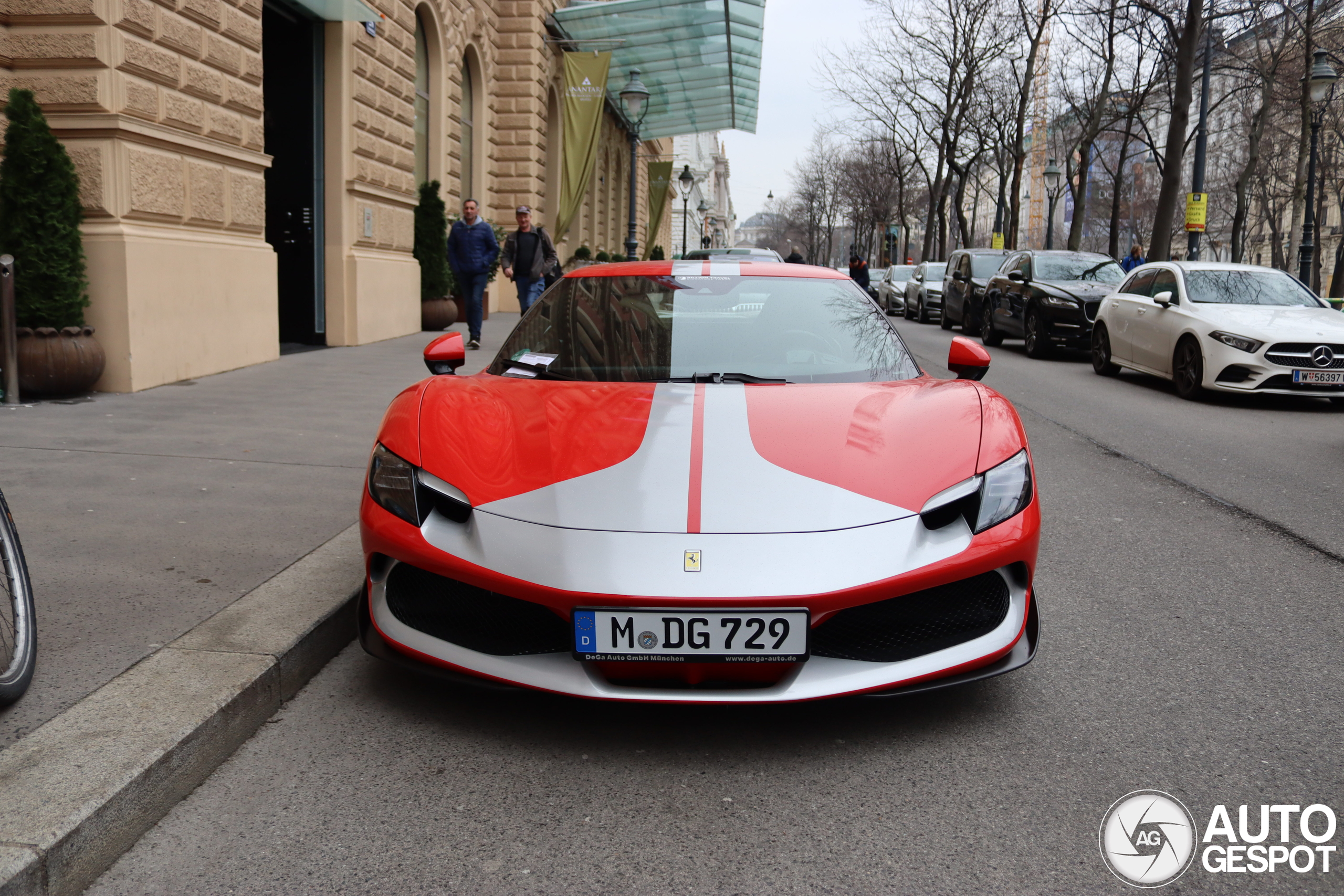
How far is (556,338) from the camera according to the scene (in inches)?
169

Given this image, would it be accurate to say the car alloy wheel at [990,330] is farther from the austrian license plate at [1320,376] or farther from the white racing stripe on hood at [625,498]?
the white racing stripe on hood at [625,498]

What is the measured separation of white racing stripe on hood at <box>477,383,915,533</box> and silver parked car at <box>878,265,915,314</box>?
89.8 feet

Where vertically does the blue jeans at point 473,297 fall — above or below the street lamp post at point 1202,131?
below

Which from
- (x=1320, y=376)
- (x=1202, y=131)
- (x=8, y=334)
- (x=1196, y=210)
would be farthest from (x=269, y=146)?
(x=1196, y=210)

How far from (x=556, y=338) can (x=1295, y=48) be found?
30.6 metres

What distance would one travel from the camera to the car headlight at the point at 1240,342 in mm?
10758

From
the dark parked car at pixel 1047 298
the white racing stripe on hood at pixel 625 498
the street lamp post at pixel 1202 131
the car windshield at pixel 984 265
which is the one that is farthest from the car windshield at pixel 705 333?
the street lamp post at pixel 1202 131

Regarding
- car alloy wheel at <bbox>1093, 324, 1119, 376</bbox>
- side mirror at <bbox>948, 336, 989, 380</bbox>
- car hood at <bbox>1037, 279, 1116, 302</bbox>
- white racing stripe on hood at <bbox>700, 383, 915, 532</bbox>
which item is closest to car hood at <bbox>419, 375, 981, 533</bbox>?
white racing stripe on hood at <bbox>700, 383, 915, 532</bbox>

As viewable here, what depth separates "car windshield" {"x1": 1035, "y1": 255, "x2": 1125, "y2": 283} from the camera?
16.8m

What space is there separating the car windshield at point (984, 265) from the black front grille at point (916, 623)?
1883cm

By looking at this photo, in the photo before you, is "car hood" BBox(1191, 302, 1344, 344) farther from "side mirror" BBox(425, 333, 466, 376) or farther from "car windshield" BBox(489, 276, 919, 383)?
"side mirror" BBox(425, 333, 466, 376)

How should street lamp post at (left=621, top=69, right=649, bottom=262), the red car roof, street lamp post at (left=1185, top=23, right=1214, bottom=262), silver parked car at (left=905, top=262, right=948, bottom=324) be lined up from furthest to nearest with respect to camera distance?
silver parked car at (left=905, top=262, right=948, bottom=324)
street lamp post at (left=1185, top=23, right=1214, bottom=262)
street lamp post at (left=621, top=69, right=649, bottom=262)
the red car roof

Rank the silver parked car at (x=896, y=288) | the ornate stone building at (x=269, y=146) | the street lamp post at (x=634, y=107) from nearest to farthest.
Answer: the ornate stone building at (x=269, y=146) → the street lamp post at (x=634, y=107) → the silver parked car at (x=896, y=288)

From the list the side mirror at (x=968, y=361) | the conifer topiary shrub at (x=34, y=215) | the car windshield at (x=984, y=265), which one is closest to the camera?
the side mirror at (x=968, y=361)
